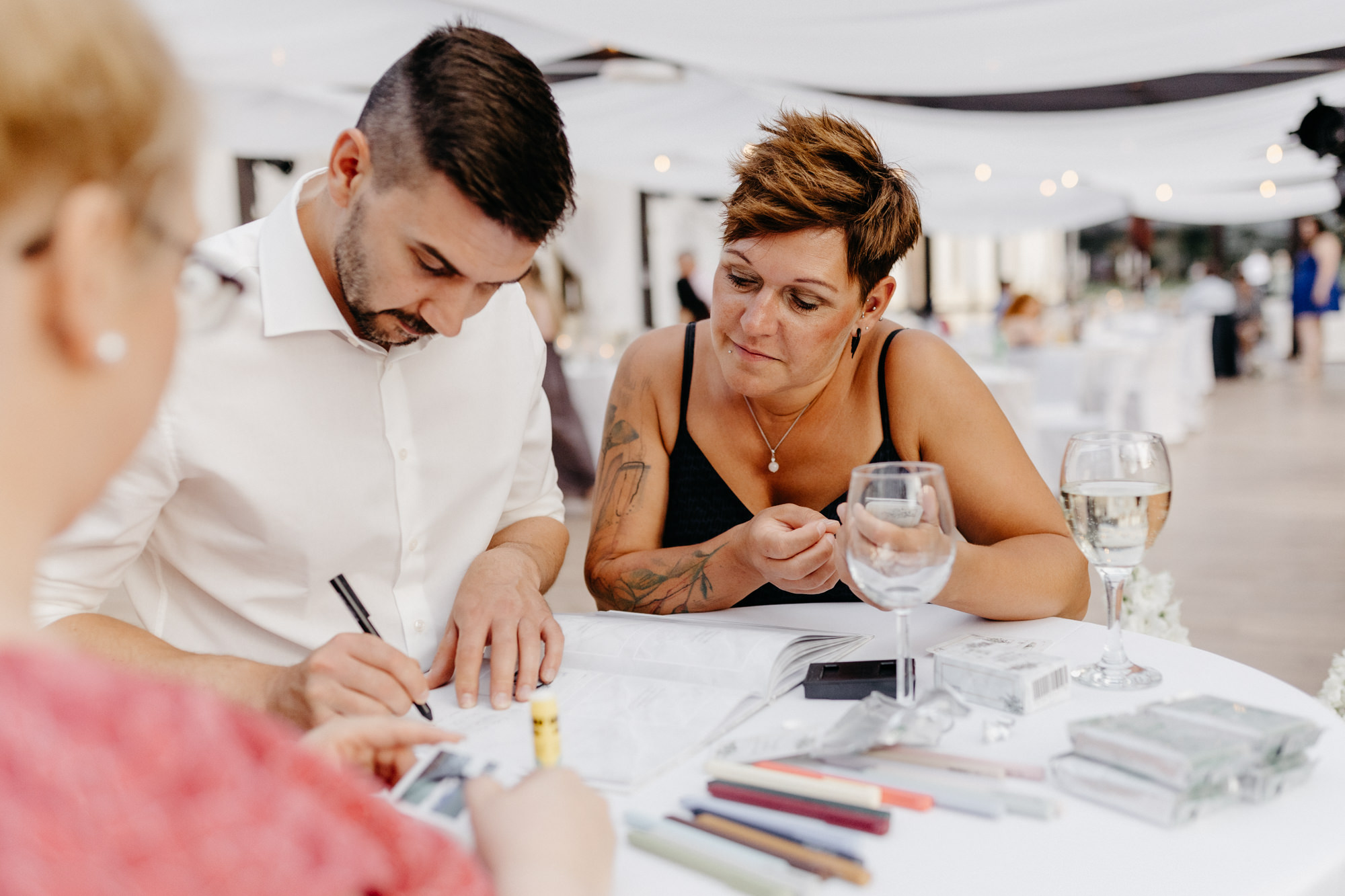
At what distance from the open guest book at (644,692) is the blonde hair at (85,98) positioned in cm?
65

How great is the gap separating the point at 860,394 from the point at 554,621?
82 cm

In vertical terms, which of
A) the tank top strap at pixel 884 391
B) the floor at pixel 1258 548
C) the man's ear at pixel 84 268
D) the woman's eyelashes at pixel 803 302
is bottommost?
the floor at pixel 1258 548

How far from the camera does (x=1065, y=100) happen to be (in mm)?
7469

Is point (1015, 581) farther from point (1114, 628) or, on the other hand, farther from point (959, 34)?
point (959, 34)

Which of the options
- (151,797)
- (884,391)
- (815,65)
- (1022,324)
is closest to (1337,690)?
(884,391)

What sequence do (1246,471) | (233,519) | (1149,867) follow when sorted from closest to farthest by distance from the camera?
(1149,867) → (233,519) → (1246,471)

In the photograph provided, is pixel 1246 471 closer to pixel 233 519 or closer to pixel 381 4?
pixel 381 4

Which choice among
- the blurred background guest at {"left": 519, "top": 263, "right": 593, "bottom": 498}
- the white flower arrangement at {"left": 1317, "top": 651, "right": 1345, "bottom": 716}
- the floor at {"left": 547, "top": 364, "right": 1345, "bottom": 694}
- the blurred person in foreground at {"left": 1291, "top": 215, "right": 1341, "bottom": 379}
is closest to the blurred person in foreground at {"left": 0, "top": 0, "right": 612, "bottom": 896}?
the white flower arrangement at {"left": 1317, "top": 651, "right": 1345, "bottom": 716}

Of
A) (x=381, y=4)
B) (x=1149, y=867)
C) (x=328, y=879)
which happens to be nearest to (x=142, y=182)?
(x=328, y=879)

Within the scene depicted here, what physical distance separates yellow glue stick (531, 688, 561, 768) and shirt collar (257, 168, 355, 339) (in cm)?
74

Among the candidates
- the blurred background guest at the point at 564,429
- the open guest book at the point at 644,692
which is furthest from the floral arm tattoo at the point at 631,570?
the blurred background guest at the point at 564,429

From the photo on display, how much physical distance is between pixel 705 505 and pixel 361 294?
0.79m

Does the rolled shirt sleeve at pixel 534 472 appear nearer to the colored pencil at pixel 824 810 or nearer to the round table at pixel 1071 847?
the round table at pixel 1071 847

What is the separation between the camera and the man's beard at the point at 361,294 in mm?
1307
